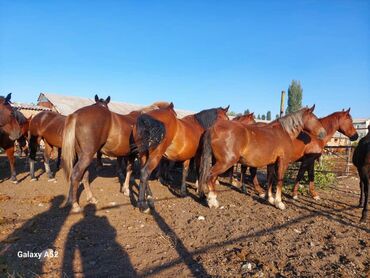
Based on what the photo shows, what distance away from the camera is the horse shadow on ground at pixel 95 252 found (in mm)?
3451

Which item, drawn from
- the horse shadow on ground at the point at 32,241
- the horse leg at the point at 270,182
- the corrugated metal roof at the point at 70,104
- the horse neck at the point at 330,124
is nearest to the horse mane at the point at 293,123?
the horse leg at the point at 270,182

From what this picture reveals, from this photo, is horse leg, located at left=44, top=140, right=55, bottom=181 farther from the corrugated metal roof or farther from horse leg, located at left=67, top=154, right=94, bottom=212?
the corrugated metal roof

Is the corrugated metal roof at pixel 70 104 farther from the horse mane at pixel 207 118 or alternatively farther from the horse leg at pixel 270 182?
the horse leg at pixel 270 182

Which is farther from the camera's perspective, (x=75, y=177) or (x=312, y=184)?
(x=312, y=184)

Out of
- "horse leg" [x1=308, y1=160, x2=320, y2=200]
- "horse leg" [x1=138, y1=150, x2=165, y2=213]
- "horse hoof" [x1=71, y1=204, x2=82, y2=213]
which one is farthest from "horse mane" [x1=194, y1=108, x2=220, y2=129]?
"horse hoof" [x1=71, y1=204, x2=82, y2=213]

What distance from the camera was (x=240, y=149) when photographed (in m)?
6.38

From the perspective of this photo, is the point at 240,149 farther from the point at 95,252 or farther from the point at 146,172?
the point at 95,252

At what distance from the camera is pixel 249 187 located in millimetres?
9148

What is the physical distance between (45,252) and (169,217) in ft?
8.28

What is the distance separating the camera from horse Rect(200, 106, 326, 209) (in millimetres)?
6305

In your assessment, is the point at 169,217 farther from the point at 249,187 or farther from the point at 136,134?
the point at 249,187

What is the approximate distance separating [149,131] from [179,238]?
227 cm

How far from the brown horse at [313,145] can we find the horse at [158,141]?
2946mm

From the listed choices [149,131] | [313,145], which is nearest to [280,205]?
[313,145]
